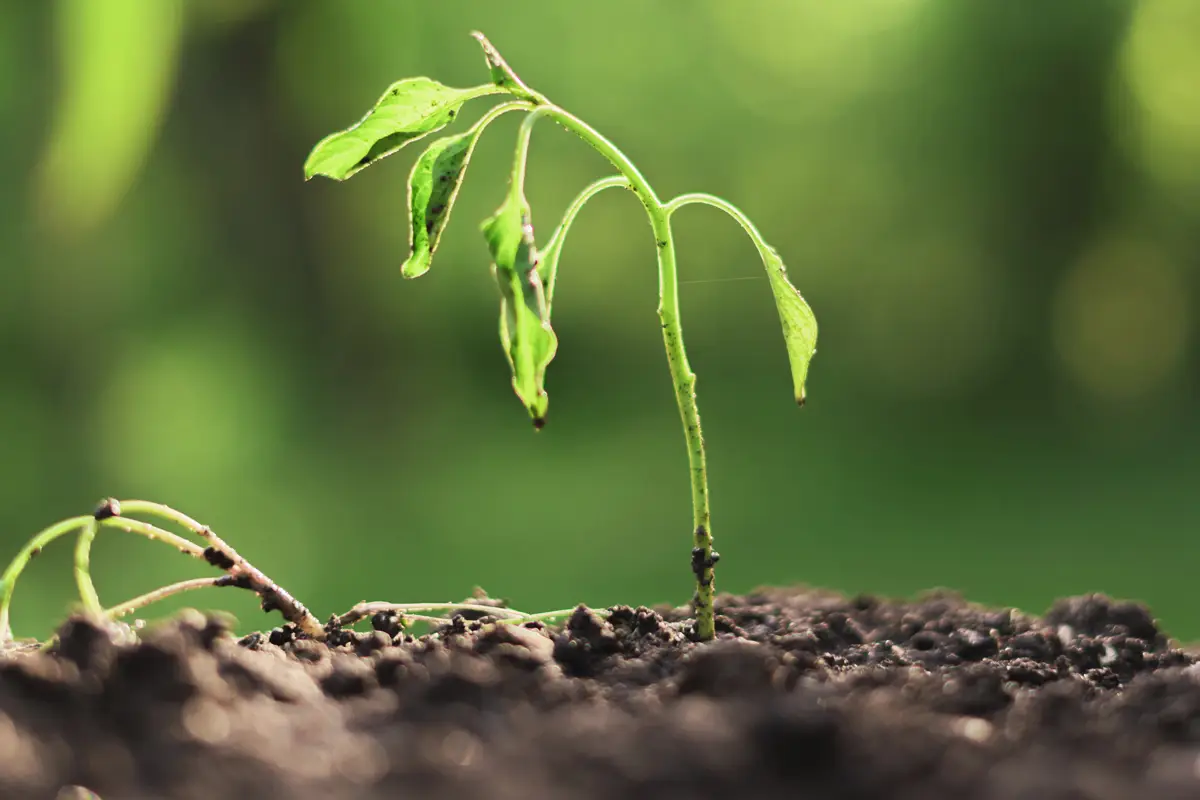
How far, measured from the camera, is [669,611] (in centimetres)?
98

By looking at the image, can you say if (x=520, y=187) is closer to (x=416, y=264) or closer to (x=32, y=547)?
(x=416, y=264)

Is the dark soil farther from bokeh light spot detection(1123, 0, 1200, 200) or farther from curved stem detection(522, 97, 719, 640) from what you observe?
bokeh light spot detection(1123, 0, 1200, 200)

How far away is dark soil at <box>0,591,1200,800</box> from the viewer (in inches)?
16.4

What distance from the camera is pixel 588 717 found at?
53cm

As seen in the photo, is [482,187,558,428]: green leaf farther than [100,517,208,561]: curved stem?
No

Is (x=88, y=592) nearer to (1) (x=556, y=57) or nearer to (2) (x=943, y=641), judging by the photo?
(2) (x=943, y=641)

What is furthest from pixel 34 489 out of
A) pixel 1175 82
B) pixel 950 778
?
pixel 1175 82

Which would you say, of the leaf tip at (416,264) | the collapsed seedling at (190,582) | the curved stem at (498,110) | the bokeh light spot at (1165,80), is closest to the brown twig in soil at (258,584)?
the collapsed seedling at (190,582)

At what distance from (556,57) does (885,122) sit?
0.91 m

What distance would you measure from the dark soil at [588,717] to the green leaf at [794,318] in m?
0.20

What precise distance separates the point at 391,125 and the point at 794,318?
0.31 m

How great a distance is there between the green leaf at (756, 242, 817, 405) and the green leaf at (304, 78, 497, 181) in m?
0.23

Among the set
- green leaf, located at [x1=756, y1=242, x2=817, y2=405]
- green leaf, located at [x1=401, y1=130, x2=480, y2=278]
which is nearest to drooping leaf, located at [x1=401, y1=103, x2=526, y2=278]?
green leaf, located at [x1=401, y1=130, x2=480, y2=278]

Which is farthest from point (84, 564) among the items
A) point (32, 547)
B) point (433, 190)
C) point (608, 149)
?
point (608, 149)
